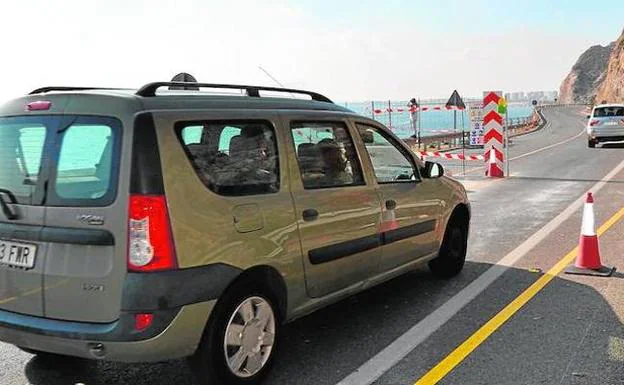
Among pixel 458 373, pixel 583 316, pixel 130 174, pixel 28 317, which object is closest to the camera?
pixel 130 174

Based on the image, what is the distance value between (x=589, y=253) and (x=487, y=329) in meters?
2.27

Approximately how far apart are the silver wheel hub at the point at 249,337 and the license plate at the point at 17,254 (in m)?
1.17

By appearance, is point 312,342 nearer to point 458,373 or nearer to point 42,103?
point 458,373

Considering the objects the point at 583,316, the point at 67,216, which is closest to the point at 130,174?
the point at 67,216

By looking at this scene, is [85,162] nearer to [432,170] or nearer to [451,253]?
[432,170]

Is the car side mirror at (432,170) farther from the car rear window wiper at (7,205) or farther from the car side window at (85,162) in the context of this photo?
the car rear window wiper at (7,205)

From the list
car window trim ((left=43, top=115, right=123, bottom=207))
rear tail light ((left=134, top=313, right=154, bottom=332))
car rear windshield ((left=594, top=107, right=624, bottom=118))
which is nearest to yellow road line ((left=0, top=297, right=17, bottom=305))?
car window trim ((left=43, top=115, right=123, bottom=207))

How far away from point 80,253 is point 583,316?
3.88m

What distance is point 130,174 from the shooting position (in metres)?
3.43

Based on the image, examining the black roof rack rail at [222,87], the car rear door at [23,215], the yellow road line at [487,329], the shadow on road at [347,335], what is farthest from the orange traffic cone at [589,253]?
the car rear door at [23,215]

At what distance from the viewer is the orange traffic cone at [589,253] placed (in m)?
6.50

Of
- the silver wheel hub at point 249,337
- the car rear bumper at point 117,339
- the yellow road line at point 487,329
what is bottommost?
the yellow road line at point 487,329

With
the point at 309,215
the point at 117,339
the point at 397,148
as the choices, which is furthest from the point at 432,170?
A: the point at 117,339

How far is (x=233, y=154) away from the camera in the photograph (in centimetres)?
401
